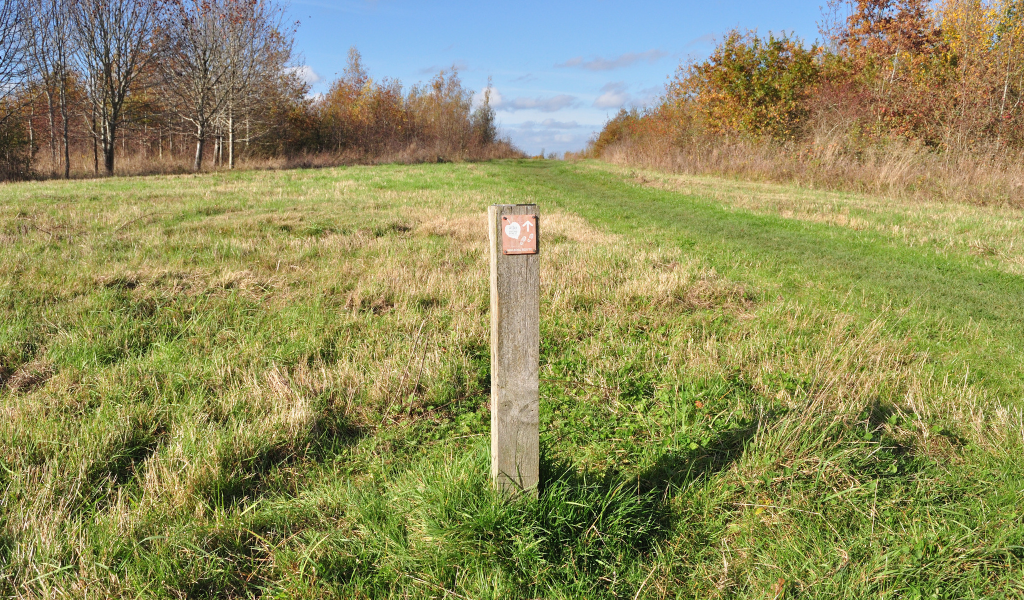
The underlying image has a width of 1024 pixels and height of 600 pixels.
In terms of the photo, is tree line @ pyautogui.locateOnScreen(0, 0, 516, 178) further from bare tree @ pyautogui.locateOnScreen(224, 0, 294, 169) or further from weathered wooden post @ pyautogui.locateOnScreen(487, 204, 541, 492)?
weathered wooden post @ pyautogui.locateOnScreen(487, 204, 541, 492)

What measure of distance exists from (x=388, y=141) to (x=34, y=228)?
36.8 metres

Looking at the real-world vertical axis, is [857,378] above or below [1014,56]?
below

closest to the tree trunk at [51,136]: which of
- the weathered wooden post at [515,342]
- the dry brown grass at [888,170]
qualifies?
the dry brown grass at [888,170]

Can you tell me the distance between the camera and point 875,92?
62.5 ft

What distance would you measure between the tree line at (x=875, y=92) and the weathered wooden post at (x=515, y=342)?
1856cm

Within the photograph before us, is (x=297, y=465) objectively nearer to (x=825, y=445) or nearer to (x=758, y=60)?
(x=825, y=445)

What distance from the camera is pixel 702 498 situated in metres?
2.77

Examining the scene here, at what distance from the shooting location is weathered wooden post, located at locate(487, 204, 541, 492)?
7.47ft

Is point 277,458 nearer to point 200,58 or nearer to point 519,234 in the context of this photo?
point 519,234

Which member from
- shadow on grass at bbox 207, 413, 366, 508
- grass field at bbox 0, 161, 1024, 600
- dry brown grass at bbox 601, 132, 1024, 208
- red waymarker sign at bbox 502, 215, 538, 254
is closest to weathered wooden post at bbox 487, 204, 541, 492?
red waymarker sign at bbox 502, 215, 538, 254

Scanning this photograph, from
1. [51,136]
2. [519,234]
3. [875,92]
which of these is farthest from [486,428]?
[51,136]

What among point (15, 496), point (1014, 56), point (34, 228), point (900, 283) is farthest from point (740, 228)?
point (1014, 56)

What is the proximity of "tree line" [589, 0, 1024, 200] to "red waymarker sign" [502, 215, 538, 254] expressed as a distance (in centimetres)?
1857

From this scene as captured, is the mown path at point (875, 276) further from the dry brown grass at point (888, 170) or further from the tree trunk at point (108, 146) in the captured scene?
the tree trunk at point (108, 146)
